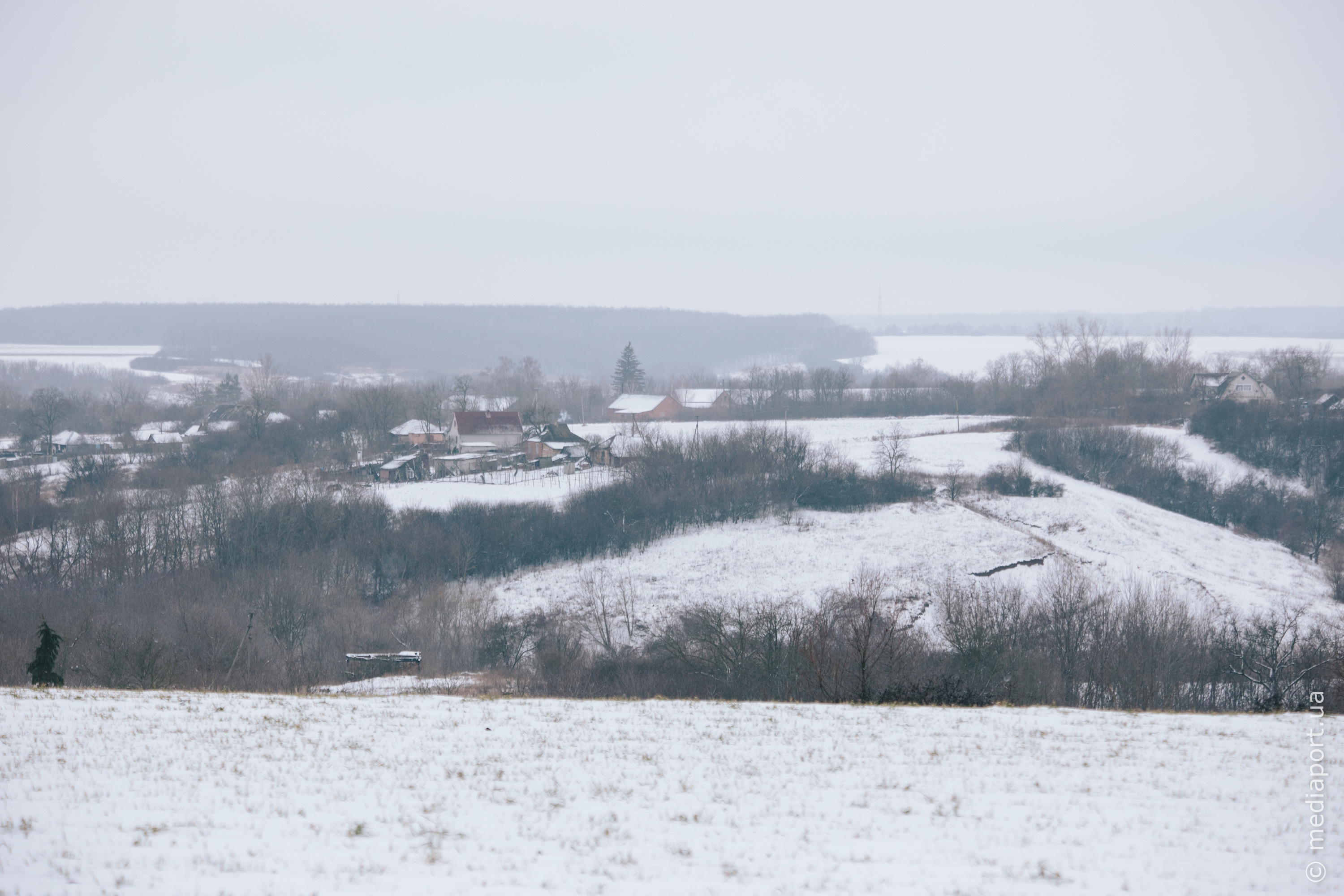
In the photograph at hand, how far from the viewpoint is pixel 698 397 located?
309 ft

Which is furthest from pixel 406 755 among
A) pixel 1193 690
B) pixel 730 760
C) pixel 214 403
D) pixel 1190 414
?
pixel 214 403

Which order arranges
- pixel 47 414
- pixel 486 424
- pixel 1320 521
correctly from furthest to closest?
pixel 47 414 → pixel 486 424 → pixel 1320 521

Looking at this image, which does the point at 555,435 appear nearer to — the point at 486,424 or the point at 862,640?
the point at 486,424

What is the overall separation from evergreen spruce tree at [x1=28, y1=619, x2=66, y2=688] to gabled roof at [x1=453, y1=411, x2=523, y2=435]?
50461mm

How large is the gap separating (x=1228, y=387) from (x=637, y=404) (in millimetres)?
59122

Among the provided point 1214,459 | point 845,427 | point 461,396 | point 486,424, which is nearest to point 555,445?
point 486,424

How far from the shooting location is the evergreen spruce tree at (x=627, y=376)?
106812 millimetres

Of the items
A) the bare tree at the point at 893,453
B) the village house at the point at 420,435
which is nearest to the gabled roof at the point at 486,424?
the village house at the point at 420,435

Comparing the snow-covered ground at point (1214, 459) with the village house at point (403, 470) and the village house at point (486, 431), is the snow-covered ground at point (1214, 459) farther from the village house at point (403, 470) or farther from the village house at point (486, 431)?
the village house at point (403, 470)

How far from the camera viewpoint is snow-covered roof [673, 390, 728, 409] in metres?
92.4

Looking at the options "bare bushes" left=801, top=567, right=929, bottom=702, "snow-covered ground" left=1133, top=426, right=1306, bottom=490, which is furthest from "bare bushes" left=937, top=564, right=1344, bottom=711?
"snow-covered ground" left=1133, top=426, right=1306, bottom=490

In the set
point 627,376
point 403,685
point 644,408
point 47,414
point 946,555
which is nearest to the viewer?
point 403,685

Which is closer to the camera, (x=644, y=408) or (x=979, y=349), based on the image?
(x=644, y=408)

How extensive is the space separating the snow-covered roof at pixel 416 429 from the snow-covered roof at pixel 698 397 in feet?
100
